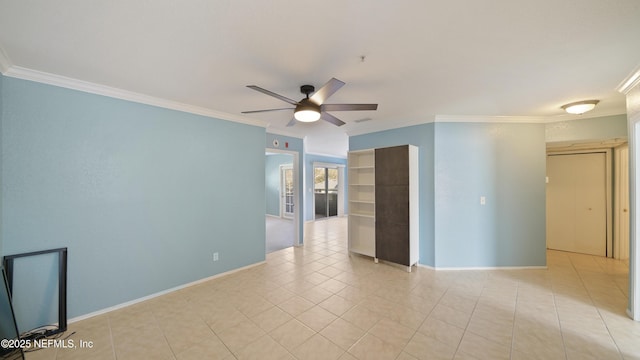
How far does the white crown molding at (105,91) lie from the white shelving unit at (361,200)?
243cm

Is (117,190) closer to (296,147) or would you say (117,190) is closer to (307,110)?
(307,110)

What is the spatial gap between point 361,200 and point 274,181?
4.99 meters

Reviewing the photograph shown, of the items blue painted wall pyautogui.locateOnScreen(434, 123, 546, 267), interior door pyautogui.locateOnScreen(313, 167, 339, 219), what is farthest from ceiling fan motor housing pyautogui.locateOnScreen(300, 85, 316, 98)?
interior door pyautogui.locateOnScreen(313, 167, 339, 219)

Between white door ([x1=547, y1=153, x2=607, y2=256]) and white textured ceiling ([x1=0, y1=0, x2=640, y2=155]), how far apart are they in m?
2.24

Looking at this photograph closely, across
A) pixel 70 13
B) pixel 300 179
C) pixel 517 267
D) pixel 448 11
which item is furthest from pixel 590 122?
pixel 70 13

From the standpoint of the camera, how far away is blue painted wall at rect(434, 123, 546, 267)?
12.1 feet

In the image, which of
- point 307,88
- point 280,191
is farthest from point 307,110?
point 280,191

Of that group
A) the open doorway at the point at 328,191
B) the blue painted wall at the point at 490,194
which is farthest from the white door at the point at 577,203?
the open doorway at the point at 328,191

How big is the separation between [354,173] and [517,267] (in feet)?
10.1

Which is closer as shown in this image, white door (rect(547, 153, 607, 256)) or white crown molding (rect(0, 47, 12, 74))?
white crown molding (rect(0, 47, 12, 74))

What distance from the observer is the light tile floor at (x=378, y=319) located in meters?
1.97

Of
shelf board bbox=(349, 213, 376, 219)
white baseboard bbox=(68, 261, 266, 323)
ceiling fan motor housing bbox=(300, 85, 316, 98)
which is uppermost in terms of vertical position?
ceiling fan motor housing bbox=(300, 85, 316, 98)

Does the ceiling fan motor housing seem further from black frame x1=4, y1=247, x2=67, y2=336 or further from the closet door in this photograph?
black frame x1=4, y1=247, x2=67, y2=336

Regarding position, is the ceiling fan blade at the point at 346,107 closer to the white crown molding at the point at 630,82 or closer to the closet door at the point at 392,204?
the closet door at the point at 392,204
